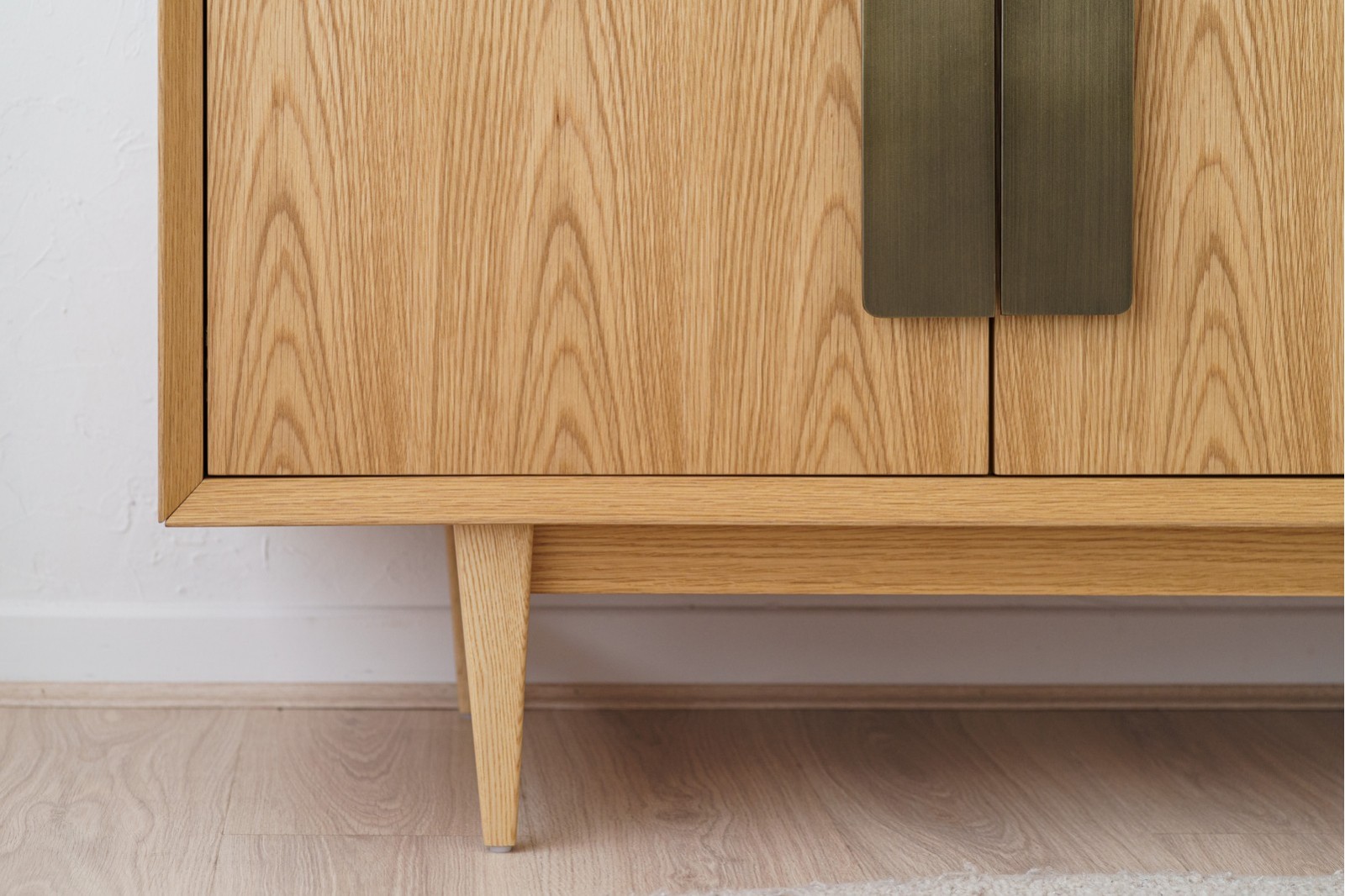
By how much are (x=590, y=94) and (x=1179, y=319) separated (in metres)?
0.37

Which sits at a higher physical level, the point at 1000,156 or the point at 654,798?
the point at 1000,156

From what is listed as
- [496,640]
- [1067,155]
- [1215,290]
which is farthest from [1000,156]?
[496,640]

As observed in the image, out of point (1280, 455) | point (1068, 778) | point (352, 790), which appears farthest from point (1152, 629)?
point (352, 790)

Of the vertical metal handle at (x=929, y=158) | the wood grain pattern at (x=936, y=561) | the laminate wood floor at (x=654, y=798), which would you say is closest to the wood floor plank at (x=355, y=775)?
the laminate wood floor at (x=654, y=798)

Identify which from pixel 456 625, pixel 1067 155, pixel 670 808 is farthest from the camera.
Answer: pixel 456 625

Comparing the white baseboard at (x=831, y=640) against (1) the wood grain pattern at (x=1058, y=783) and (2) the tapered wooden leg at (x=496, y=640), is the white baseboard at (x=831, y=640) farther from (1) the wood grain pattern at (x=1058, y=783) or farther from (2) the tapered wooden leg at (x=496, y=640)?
(2) the tapered wooden leg at (x=496, y=640)

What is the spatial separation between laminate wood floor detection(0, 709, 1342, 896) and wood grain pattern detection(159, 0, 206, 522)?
0.81 feet

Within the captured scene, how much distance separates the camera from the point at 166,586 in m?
0.97

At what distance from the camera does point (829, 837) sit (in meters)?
0.68

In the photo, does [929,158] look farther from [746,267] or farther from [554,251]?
[554,251]

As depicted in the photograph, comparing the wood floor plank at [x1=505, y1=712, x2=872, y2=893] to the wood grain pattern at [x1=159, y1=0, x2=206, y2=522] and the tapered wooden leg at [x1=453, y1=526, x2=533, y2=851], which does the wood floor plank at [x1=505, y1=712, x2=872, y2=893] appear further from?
the wood grain pattern at [x1=159, y1=0, x2=206, y2=522]

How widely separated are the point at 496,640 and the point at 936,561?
0.92 ft

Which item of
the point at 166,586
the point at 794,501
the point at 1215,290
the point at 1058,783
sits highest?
the point at 1215,290

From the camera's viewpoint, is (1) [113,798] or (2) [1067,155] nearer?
(2) [1067,155]
